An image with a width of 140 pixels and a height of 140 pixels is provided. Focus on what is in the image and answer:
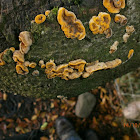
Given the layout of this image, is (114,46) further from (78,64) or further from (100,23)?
(78,64)

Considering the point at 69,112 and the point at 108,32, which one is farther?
the point at 69,112

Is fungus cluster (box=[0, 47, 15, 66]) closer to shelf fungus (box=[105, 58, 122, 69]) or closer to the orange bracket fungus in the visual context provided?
the orange bracket fungus

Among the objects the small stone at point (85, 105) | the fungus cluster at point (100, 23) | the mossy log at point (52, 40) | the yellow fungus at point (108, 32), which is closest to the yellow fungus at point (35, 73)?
the mossy log at point (52, 40)

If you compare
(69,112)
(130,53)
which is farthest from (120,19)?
(69,112)

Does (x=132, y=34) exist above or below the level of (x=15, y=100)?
above

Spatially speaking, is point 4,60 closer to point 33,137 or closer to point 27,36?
point 27,36

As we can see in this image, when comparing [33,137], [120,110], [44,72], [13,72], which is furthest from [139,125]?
[13,72]
